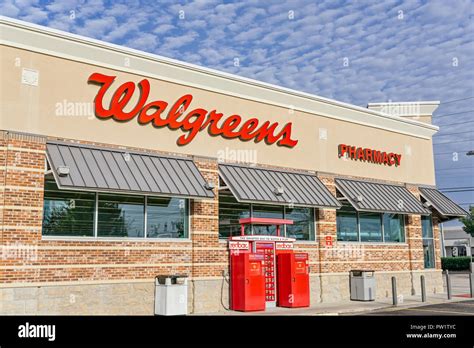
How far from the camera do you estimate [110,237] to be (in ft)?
48.8

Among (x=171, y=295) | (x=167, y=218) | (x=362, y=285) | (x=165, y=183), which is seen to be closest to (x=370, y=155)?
(x=362, y=285)

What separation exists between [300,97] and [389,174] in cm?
654

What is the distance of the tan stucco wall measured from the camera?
45.5 ft

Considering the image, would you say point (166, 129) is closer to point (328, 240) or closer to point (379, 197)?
point (328, 240)

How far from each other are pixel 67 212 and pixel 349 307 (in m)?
9.79

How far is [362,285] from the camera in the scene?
20.1 m

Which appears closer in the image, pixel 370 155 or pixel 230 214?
pixel 230 214

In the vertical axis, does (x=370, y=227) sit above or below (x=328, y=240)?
above

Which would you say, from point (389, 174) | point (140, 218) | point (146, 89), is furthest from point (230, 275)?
point (389, 174)

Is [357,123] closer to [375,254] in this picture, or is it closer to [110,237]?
[375,254]

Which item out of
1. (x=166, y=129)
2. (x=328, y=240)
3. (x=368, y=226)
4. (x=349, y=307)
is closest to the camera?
(x=166, y=129)

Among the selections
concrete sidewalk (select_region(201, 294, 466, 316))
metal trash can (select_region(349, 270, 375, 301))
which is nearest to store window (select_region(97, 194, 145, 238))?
concrete sidewalk (select_region(201, 294, 466, 316))

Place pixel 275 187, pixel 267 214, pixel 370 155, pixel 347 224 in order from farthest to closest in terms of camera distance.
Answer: pixel 370 155 → pixel 347 224 → pixel 267 214 → pixel 275 187

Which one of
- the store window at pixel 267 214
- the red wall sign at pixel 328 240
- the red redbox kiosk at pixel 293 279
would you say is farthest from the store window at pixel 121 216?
the red wall sign at pixel 328 240
